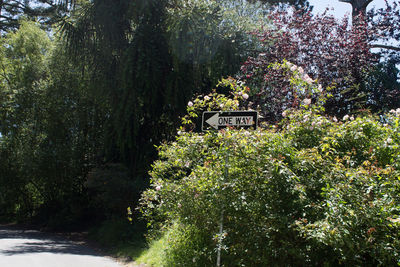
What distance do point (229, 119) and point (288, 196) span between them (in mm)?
1586

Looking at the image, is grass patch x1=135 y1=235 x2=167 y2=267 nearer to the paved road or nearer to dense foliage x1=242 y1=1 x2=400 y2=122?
the paved road

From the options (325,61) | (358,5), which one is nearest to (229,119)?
(325,61)

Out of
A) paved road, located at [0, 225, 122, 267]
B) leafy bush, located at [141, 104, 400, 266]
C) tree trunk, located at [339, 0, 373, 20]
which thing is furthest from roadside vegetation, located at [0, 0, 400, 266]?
paved road, located at [0, 225, 122, 267]

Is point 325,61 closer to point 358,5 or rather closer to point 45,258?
point 358,5

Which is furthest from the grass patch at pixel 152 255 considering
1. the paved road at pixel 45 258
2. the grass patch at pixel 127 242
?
the paved road at pixel 45 258

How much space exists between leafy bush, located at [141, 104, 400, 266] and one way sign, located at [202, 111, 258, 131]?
166 millimetres

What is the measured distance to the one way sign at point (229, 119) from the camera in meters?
6.77

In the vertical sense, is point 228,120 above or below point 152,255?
above

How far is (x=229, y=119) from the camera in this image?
22.9 ft

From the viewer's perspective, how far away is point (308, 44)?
1249 centimetres

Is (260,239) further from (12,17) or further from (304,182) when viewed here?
(12,17)

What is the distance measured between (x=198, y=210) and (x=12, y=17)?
3046 centimetres

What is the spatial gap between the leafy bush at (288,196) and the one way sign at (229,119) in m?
0.17

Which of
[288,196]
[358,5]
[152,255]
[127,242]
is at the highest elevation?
[358,5]
